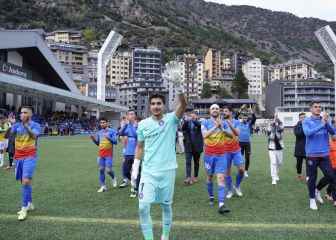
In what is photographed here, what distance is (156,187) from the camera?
5027mm

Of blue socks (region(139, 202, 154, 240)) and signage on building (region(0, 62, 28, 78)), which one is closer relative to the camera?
blue socks (region(139, 202, 154, 240))

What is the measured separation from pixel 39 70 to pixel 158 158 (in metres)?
57.5

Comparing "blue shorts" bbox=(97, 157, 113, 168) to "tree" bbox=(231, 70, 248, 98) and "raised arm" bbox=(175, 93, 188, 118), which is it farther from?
"tree" bbox=(231, 70, 248, 98)

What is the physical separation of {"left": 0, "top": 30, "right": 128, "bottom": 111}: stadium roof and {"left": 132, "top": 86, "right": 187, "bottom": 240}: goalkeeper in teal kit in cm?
3094

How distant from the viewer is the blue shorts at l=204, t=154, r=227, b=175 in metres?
7.71

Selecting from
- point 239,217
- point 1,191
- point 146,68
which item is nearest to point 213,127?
point 239,217

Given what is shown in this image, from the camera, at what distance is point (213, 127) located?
769 centimetres

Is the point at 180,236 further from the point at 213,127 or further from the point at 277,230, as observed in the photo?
the point at 213,127

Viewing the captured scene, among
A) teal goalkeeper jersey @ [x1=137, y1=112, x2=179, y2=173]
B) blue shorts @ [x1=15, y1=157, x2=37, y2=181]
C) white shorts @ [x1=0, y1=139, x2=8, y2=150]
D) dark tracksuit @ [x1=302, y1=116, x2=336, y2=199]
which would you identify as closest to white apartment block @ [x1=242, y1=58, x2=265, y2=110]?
white shorts @ [x1=0, y1=139, x2=8, y2=150]

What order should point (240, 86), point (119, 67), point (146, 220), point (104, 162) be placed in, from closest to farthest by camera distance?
point (146, 220)
point (104, 162)
point (240, 86)
point (119, 67)

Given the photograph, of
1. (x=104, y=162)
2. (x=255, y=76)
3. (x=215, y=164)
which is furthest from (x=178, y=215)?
(x=255, y=76)

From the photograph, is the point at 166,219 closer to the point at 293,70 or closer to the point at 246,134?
the point at 246,134

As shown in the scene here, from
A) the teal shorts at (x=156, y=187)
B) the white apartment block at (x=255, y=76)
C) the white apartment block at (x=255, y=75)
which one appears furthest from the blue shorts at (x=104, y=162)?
the white apartment block at (x=255, y=75)

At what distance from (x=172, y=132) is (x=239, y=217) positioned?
8.54 ft
